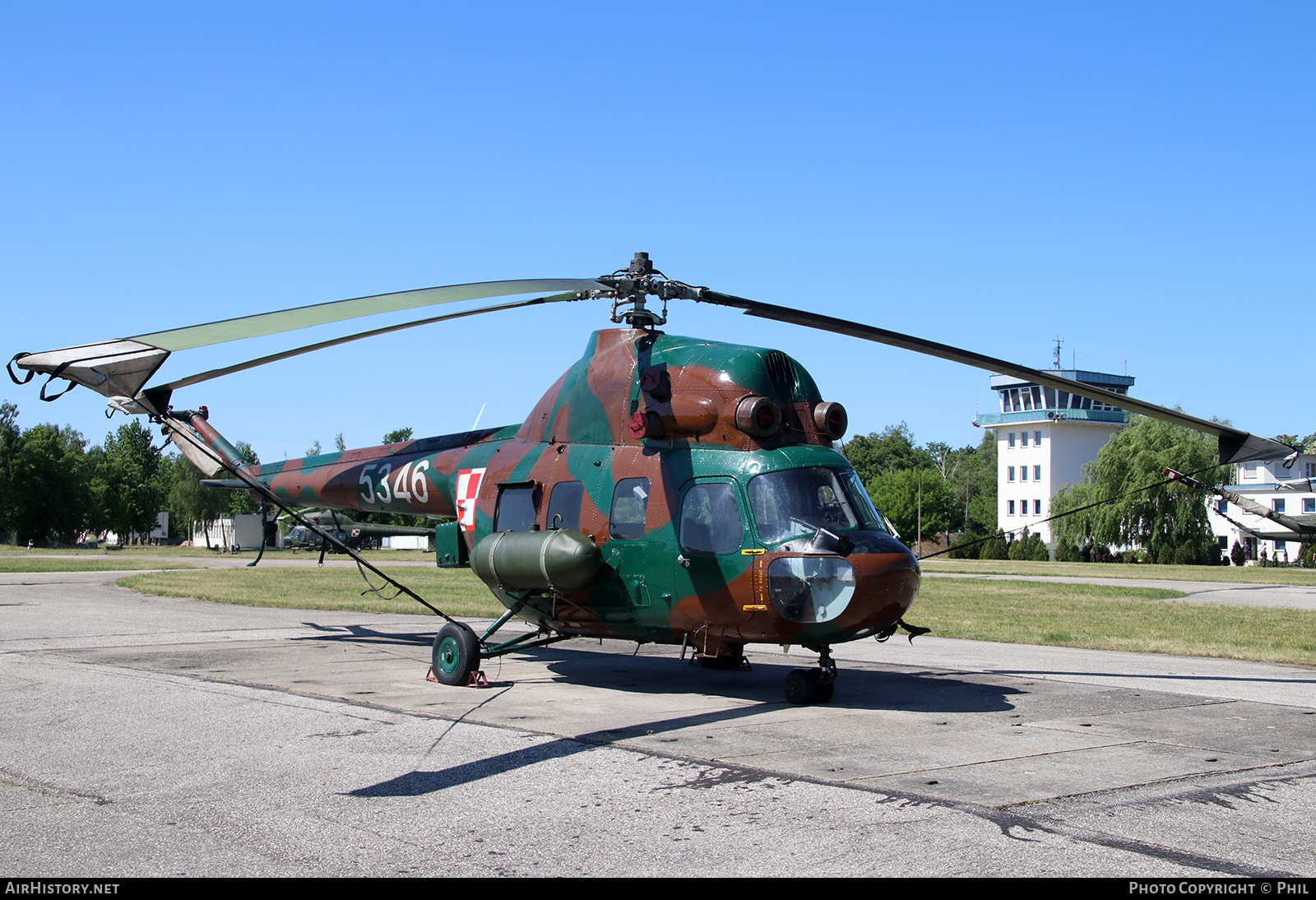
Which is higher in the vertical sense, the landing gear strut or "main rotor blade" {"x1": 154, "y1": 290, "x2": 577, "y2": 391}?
"main rotor blade" {"x1": 154, "y1": 290, "x2": 577, "y2": 391}

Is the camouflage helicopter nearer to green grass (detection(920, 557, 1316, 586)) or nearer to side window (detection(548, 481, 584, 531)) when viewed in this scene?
side window (detection(548, 481, 584, 531))

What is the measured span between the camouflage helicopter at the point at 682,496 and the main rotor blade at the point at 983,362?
0.02m

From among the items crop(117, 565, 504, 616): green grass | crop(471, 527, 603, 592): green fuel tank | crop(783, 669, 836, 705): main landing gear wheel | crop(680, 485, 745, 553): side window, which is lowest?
crop(117, 565, 504, 616): green grass

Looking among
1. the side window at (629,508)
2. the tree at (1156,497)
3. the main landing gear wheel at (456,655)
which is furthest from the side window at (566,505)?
the tree at (1156,497)

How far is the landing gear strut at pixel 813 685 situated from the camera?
10.5 m

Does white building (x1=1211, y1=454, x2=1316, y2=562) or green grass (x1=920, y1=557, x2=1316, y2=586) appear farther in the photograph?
white building (x1=1211, y1=454, x2=1316, y2=562)

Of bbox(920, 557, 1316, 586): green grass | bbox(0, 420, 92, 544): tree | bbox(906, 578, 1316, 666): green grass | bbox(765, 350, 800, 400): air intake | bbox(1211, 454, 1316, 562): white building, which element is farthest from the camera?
bbox(0, 420, 92, 544): tree

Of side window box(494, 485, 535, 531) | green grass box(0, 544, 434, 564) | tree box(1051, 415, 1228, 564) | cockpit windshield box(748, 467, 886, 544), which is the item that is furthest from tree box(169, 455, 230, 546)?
cockpit windshield box(748, 467, 886, 544)

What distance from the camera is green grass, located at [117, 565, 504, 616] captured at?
78.1ft

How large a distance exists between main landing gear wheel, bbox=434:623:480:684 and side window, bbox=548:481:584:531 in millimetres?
1575

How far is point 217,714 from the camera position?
9.55m

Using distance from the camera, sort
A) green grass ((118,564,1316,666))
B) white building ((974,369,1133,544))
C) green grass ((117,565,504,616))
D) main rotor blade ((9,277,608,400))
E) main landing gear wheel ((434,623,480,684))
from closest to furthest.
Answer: main rotor blade ((9,277,608,400)), main landing gear wheel ((434,623,480,684)), green grass ((118,564,1316,666)), green grass ((117,565,504,616)), white building ((974,369,1133,544))

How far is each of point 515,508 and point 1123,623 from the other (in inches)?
590
